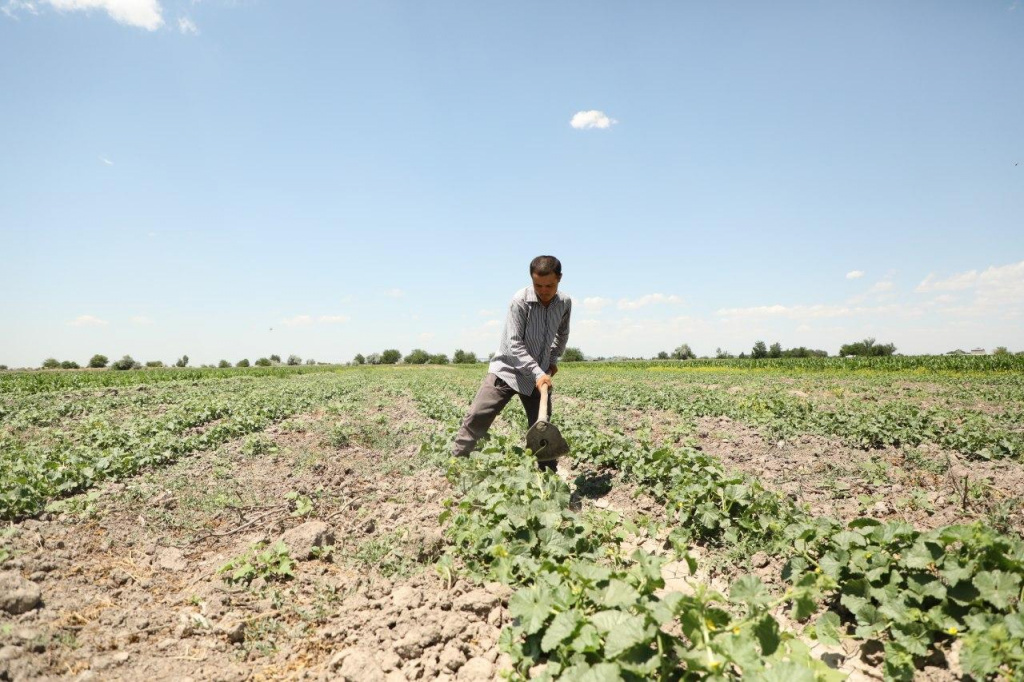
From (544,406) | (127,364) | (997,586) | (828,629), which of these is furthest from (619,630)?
(127,364)

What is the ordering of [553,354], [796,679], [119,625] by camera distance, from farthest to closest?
1. [553,354]
2. [119,625]
3. [796,679]

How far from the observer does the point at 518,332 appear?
464 centimetres

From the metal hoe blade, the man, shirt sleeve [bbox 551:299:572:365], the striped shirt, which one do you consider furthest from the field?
shirt sleeve [bbox 551:299:572:365]

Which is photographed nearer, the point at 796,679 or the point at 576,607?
the point at 796,679

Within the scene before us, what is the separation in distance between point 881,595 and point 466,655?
6.63 feet

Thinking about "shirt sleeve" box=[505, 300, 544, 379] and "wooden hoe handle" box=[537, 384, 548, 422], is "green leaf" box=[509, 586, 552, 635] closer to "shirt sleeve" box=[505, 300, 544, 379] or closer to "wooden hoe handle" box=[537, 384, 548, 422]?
"wooden hoe handle" box=[537, 384, 548, 422]

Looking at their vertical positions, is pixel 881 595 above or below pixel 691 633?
below

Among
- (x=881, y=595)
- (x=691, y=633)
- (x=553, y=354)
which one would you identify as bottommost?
(x=881, y=595)

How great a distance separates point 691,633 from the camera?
5.78 feet

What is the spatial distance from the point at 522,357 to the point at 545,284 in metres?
0.70

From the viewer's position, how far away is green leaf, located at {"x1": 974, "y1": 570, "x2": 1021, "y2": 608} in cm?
209

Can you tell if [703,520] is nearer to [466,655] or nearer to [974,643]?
[974,643]

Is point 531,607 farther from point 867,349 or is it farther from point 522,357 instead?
point 867,349

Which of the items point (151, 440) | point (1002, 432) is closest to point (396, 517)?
point (151, 440)
